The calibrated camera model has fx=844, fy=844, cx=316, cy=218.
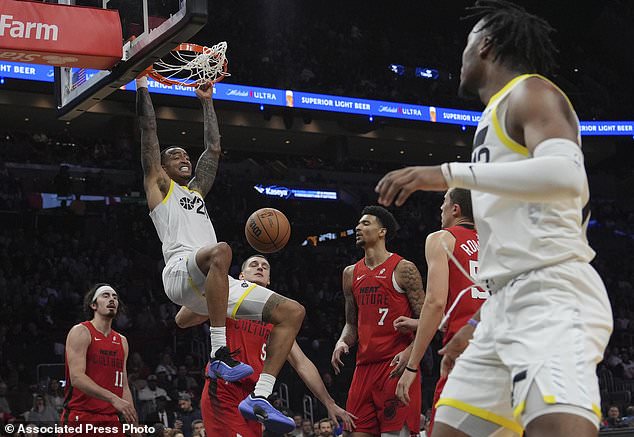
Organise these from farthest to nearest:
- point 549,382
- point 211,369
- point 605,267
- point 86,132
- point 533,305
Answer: point 605,267, point 86,132, point 211,369, point 533,305, point 549,382

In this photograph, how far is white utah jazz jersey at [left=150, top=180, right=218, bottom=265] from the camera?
6051mm

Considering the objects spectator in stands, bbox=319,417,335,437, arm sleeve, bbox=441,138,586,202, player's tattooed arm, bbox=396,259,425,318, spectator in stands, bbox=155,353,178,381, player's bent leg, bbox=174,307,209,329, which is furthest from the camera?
spectator in stands, bbox=155,353,178,381

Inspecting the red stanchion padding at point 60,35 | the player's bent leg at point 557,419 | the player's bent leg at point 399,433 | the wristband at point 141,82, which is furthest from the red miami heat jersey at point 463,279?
the red stanchion padding at point 60,35

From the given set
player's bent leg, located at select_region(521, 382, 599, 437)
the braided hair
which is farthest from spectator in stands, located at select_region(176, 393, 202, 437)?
player's bent leg, located at select_region(521, 382, 599, 437)

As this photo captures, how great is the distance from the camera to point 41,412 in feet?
34.9

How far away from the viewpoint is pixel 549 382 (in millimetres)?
2385

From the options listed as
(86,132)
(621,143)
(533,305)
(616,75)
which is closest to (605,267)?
(621,143)

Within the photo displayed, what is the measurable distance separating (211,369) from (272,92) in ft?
50.5

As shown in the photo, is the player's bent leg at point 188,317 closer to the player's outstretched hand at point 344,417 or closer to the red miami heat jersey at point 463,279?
the player's outstretched hand at point 344,417

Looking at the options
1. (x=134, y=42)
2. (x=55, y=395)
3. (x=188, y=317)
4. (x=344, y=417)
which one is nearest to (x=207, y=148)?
(x=134, y=42)

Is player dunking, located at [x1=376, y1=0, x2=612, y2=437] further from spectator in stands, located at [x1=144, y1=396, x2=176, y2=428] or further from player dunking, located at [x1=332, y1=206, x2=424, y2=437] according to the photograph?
spectator in stands, located at [x1=144, y1=396, x2=176, y2=428]

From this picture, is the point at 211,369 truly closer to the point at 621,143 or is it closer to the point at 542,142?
the point at 542,142

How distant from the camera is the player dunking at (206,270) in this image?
538cm

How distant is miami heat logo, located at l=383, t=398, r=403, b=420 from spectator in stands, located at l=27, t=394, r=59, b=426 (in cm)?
618
